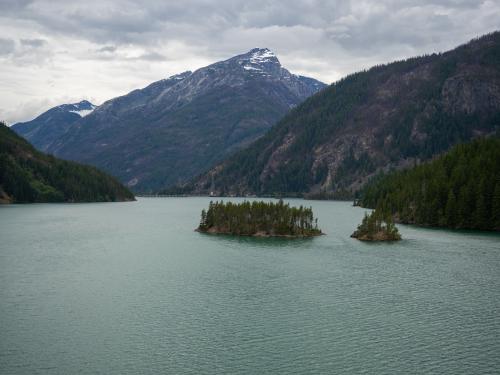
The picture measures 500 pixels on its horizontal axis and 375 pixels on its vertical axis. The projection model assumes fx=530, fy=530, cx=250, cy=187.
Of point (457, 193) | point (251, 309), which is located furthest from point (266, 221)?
point (251, 309)

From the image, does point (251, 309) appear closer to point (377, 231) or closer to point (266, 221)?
point (377, 231)

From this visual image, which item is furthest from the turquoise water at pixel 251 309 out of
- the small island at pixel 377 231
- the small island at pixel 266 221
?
the small island at pixel 266 221

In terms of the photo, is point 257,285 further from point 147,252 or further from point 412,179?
point 412,179

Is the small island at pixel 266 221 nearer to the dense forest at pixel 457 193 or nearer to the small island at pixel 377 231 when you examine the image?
the small island at pixel 377 231

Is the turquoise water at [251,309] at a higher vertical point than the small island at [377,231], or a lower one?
lower

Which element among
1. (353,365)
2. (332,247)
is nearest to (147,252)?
(332,247)

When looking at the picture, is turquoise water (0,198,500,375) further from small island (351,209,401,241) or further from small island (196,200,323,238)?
small island (196,200,323,238)
